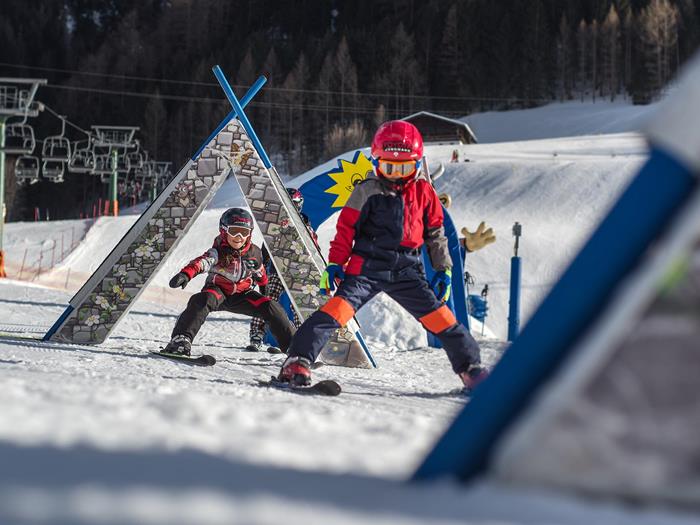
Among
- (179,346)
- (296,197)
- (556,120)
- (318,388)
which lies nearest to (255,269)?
(179,346)

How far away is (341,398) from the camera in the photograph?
3.72m

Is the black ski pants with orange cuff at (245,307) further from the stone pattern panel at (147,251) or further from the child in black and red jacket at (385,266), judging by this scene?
the child in black and red jacket at (385,266)

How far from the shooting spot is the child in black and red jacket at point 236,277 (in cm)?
560

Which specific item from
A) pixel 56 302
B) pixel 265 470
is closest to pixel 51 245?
pixel 56 302

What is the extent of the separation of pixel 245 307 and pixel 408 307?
1906 mm

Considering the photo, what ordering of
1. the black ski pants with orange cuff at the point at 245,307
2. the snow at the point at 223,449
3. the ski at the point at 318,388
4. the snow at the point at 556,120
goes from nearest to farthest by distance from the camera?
the snow at the point at 223,449
the ski at the point at 318,388
the black ski pants with orange cuff at the point at 245,307
the snow at the point at 556,120

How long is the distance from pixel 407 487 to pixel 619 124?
185 feet

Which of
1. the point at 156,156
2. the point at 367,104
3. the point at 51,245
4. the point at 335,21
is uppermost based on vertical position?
the point at 335,21

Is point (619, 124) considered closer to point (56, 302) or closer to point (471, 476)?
point (56, 302)

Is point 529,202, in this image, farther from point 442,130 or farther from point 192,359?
point 442,130

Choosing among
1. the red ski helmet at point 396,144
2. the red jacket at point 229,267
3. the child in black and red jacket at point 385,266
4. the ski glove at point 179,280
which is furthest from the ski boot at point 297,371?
the red jacket at point 229,267

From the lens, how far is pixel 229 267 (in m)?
5.81

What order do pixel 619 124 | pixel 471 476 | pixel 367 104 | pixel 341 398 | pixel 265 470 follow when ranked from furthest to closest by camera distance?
pixel 367 104 → pixel 619 124 → pixel 341 398 → pixel 265 470 → pixel 471 476

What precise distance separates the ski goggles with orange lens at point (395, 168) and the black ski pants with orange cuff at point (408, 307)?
0.51 meters
